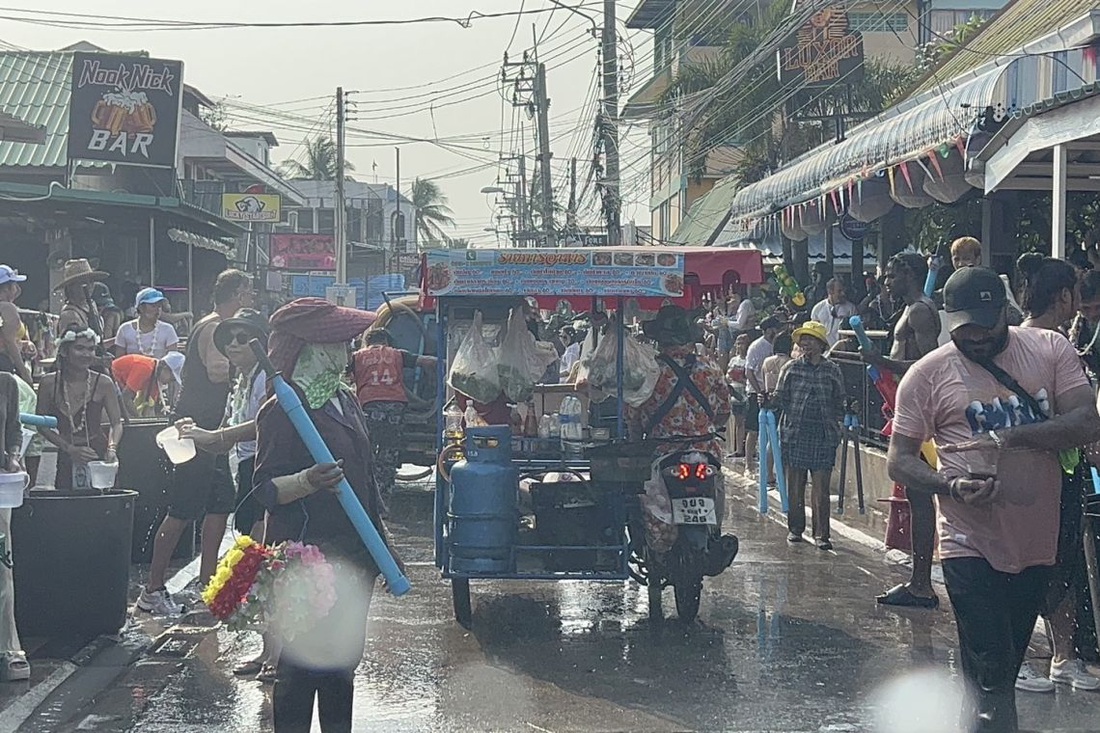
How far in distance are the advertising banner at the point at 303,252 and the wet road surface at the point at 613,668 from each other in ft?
210

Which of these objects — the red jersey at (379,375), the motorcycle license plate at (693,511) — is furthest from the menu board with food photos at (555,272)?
the red jersey at (379,375)

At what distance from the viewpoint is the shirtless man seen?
920 centimetres

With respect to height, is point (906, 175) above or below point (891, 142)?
below

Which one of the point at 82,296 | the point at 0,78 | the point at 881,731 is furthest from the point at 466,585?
the point at 0,78

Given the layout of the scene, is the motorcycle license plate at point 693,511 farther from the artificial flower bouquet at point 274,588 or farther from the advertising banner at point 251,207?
the advertising banner at point 251,207

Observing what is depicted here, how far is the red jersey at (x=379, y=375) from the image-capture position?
1322cm

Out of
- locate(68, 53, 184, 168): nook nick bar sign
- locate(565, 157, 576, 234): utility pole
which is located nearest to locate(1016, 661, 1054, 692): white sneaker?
locate(68, 53, 184, 168): nook nick bar sign

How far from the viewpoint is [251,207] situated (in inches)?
1873

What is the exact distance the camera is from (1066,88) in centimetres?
1133

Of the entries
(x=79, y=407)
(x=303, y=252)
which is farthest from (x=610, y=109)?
(x=303, y=252)

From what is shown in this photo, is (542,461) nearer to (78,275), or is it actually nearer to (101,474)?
(101,474)

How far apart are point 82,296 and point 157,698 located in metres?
9.62

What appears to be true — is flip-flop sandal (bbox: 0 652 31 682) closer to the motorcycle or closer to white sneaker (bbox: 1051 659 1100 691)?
the motorcycle

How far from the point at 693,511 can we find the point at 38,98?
110 feet
